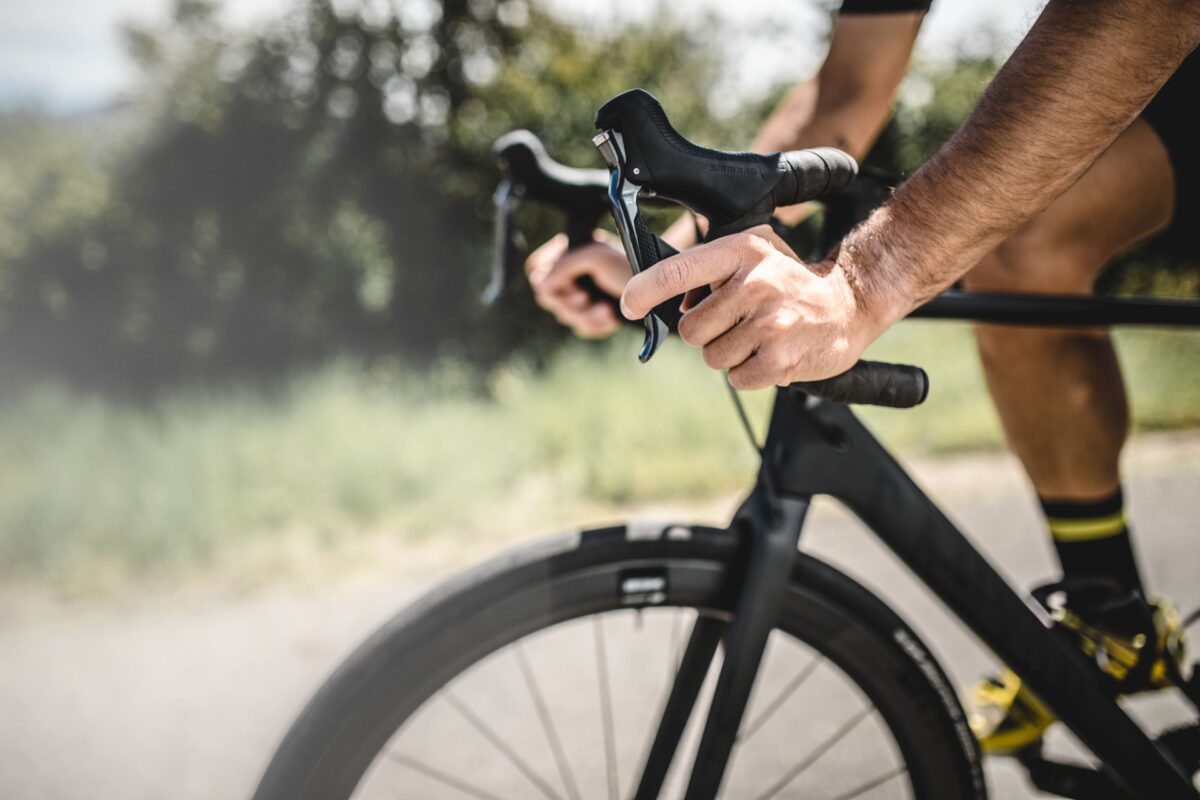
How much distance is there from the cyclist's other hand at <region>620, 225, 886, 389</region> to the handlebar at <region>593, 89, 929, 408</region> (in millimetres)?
24

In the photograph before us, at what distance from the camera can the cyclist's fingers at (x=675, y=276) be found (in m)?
0.78

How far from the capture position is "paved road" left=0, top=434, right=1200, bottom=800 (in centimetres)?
214

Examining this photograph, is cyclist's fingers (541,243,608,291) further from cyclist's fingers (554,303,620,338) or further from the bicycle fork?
the bicycle fork

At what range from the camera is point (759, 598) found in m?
1.05

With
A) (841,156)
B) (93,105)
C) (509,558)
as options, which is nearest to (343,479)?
(509,558)

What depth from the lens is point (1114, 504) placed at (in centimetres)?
149

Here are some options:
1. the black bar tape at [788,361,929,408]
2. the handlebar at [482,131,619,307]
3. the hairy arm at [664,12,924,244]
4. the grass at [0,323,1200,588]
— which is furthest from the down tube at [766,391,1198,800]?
the grass at [0,323,1200,588]

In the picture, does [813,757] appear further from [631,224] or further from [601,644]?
[631,224]

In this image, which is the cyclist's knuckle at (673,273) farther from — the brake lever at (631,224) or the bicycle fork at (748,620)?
the bicycle fork at (748,620)

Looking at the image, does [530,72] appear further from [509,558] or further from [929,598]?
[509,558]

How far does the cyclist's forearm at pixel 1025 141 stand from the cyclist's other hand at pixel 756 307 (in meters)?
0.07

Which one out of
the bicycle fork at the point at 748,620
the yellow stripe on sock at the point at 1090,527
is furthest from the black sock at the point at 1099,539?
the bicycle fork at the point at 748,620

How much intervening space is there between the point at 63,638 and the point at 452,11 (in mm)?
7913

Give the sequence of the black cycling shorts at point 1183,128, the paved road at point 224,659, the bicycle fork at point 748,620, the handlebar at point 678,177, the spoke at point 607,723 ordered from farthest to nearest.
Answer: the paved road at point 224,659
the black cycling shorts at point 1183,128
the spoke at point 607,723
the bicycle fork at point 748,620
the handlebar at point 678,177
